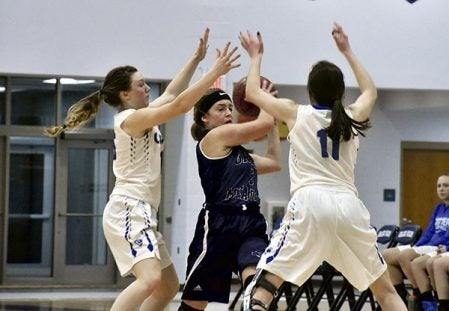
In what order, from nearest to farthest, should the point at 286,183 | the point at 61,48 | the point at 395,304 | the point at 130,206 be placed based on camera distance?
the point at 395,304 → the point at 130,206 → the point at 61,48 → the point at 286,183

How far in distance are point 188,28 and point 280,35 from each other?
1.24 m

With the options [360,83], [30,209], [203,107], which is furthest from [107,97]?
[30,209]

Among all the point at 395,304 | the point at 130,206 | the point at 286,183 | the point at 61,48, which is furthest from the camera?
the point at 286,183

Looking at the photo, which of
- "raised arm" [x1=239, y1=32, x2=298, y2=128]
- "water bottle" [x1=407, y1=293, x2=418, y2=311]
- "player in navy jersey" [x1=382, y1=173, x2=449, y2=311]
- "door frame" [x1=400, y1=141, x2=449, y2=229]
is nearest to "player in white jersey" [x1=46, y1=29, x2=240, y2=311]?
"raised arm" [x1=239, y1=32, x2=298, y2=128]

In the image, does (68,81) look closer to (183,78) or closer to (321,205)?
(183,78)

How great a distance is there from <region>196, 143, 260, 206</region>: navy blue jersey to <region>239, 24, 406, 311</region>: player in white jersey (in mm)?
607

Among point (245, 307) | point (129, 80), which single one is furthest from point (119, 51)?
point (245, 307)

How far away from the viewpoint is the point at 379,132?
15898 mm

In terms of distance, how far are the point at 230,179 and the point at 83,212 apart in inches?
360

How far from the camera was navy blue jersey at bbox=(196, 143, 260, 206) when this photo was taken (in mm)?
5727

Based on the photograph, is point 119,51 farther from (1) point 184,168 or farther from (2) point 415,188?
(2) point 415,188

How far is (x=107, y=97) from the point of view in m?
5.84

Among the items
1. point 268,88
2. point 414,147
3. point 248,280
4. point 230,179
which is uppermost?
point 414,147

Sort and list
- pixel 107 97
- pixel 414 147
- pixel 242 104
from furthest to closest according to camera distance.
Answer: pixel 414 147, pixel 242 104, pixel 107 97
